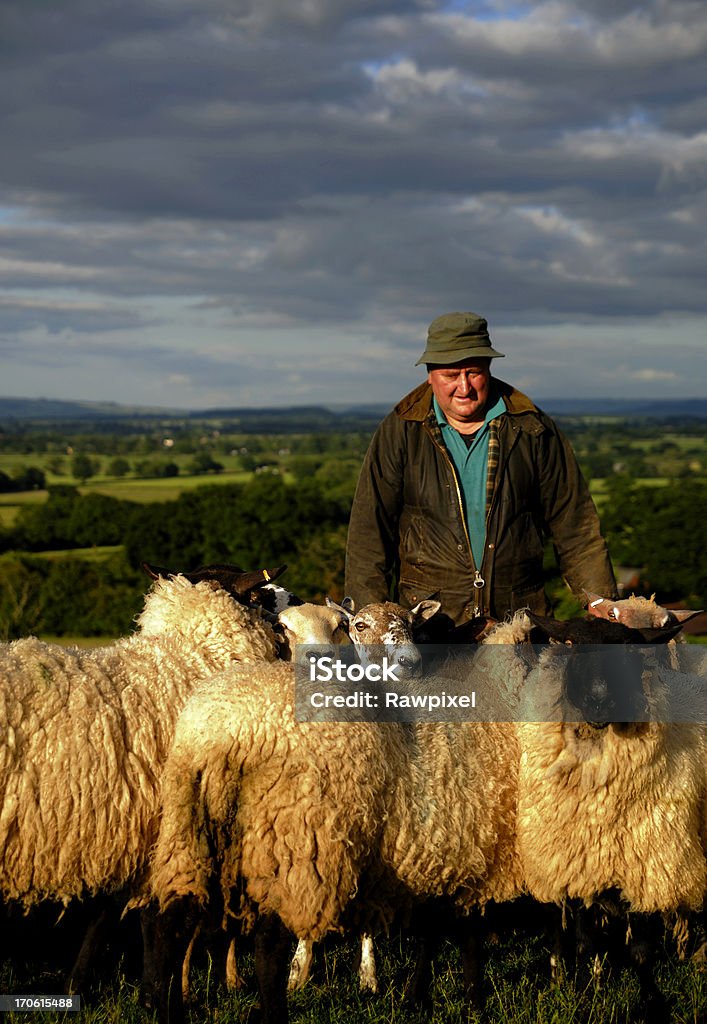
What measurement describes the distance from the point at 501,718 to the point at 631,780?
2.28ft

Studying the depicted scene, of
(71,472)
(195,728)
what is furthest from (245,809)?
(71,472)

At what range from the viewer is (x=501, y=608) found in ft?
19.6

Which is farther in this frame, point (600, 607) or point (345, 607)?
point (345, 607)

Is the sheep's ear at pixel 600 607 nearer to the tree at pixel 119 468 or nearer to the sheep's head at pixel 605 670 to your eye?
the sheep's head at pixel 605 670

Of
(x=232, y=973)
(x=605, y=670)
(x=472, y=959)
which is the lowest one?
A: (x=232, y=973)

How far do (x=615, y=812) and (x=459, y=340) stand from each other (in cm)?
267

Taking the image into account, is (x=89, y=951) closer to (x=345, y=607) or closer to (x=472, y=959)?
(x=472, y=959)

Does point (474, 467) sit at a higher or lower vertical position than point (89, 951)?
higher

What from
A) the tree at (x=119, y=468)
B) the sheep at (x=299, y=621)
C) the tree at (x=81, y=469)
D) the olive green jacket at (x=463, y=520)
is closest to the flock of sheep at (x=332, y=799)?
the sheep at (x=299, y=621)

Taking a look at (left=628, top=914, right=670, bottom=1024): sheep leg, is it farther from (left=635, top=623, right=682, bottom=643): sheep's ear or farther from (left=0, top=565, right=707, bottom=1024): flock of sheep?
(left=635, top=623, right=682, bottom=643): sheep's ear

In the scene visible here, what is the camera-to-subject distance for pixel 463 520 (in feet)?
19.5

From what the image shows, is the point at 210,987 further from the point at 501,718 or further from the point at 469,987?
the point at 501,718

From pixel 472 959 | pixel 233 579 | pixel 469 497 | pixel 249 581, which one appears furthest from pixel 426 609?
pixel 472 959

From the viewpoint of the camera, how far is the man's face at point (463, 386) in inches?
231
